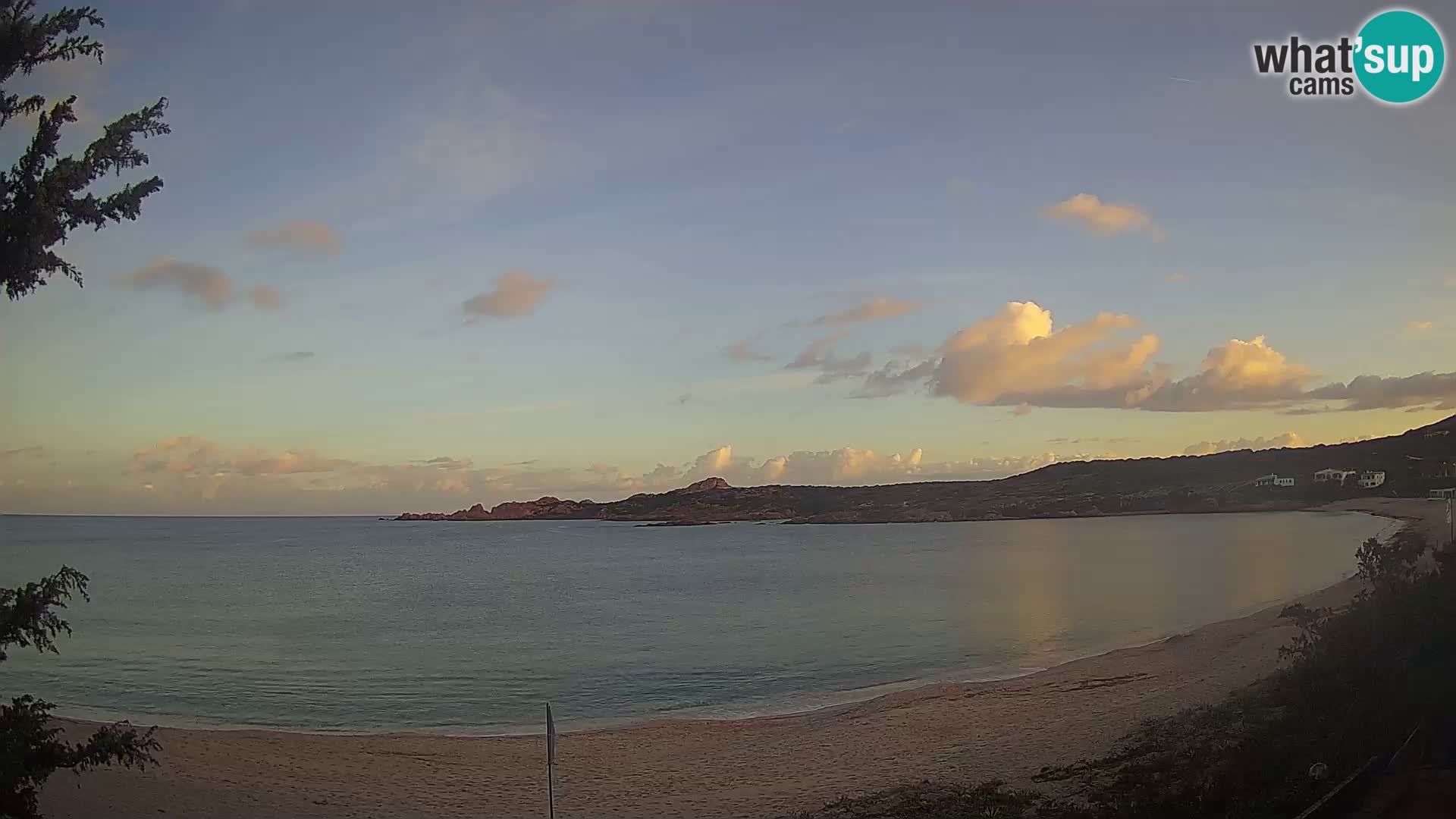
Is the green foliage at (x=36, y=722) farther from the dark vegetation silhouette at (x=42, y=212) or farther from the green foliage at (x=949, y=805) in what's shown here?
the green foliage at (x=949, y=805)

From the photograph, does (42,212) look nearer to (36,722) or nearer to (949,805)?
(36,722)

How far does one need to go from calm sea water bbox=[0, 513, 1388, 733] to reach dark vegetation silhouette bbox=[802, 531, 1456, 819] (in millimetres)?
10557

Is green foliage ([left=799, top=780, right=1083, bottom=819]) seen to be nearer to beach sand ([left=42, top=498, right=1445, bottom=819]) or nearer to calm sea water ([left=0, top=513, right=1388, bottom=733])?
beach sand ([left=42, top=498, right=1445, bottom=819])

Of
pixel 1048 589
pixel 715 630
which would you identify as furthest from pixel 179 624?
pixel 1048 589

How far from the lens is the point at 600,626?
40.0 m

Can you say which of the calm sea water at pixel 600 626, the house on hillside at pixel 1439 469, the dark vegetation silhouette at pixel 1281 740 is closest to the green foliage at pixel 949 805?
the dark vegetation silhouette at pixel 1281 740

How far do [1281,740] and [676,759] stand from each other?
9744 millimetres

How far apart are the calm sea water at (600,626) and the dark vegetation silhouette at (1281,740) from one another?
34.6 ft

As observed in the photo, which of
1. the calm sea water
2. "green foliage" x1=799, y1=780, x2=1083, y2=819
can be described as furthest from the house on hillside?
"green foliage" x1=799, y1=780, x2=1083, y2=819

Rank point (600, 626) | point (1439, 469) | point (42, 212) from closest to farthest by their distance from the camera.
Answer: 1. point (42, 212)
2. point (1439, 469)
3. point (600, 626)

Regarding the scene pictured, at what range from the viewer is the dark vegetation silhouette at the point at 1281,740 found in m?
9.41

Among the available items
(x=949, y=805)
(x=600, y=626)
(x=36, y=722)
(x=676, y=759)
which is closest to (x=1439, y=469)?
(x=600, y=626)

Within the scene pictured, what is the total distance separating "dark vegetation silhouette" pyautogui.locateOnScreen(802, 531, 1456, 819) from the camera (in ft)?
30.9

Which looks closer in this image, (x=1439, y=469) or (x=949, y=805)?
(x=949, y=805)
